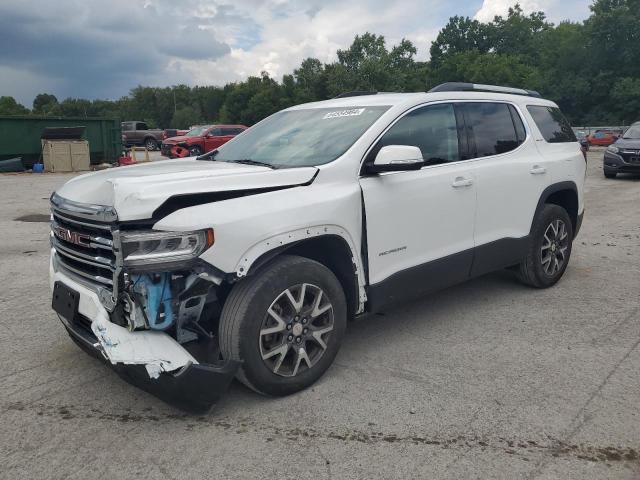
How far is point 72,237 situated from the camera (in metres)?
3.25

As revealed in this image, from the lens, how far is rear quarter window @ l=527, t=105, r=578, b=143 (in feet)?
17.4

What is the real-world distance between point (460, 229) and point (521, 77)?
6998 centimetres

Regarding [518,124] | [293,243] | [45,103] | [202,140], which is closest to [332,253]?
[293,243]

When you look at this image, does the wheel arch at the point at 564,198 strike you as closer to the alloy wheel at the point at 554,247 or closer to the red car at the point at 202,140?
the alloy wheel at the point at 554,247

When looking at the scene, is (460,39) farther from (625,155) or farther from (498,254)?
(498,254)

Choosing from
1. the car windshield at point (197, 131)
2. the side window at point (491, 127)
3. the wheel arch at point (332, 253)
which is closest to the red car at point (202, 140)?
the car windshield at point (197, 131)

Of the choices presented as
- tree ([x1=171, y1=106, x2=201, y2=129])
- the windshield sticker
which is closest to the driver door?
the windshield sticker

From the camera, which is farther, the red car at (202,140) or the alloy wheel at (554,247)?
the red car at (202,140)

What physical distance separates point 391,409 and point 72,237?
2087 millimetres

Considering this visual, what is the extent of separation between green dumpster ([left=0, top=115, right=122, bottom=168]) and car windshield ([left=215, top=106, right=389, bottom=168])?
60.3ft

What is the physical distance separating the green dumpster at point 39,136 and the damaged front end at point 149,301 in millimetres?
19379

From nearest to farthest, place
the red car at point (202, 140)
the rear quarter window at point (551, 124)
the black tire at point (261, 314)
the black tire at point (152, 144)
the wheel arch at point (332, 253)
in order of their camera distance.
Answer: the black tire at point (261, 314) → the wheel arch at point (332, 253) → the rear quarter window at point (551, 124) → the red car at point (202, 140) → the black tire at point (152, 144)

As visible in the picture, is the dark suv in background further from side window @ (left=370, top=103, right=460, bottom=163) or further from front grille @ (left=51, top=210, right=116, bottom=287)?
front grille @ (left=51, top=210, right=116, bottom=287)

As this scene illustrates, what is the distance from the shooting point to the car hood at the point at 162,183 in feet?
9.31
